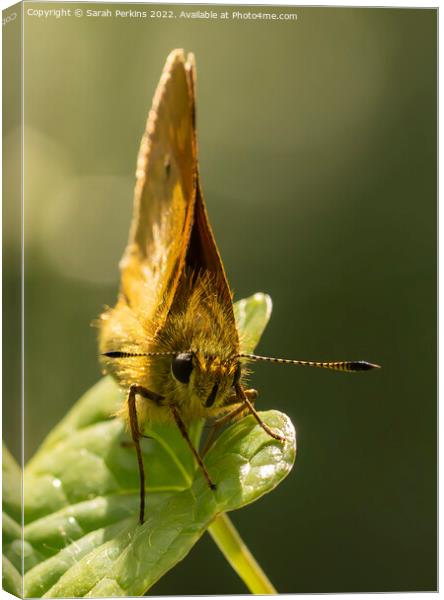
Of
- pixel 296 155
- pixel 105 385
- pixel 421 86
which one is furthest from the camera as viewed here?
pixel 296 155

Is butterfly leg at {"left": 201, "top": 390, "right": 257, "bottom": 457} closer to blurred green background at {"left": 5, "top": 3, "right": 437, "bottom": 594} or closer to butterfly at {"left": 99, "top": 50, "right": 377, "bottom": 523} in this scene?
butterfly at {"left": 99, "top": 50, "right": 377, "bottom": 523}

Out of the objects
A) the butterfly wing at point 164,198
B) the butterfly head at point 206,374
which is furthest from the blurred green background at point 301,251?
the butterfly head at point 206,374

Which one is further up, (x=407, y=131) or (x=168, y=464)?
(x=407, y=131)

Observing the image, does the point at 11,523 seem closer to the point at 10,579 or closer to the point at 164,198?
the point at 10,579

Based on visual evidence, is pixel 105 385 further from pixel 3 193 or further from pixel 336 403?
pixel 336 403

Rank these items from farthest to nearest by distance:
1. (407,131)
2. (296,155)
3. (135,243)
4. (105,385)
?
(296,155) < (407,131) < (135,243) < (105,385)

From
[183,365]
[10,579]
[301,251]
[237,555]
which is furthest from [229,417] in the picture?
[301,251]

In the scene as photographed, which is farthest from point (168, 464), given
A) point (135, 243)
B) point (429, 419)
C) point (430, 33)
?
point (430, 33)
